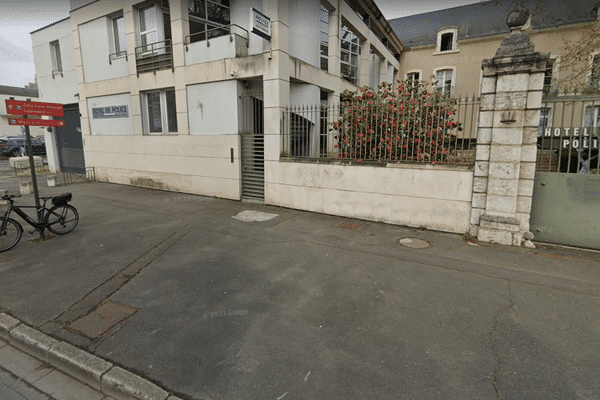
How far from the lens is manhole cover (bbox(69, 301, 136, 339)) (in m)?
3.75

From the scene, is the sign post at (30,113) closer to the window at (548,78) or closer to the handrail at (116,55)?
the handrail at (116,55)

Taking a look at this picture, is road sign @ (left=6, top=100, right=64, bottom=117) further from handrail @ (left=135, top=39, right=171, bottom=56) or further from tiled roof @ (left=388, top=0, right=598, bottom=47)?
tiled roof @ (left=388, top=0, right=598, bottom=47)

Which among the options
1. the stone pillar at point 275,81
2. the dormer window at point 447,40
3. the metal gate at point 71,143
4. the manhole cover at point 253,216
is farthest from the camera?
the dormer window at point 447,40

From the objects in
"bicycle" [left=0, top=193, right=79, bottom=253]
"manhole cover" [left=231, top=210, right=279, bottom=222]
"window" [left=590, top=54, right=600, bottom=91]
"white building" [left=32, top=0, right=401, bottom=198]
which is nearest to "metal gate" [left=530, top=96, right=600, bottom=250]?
"window" [left=590, top=54, right=600, bottom=91]

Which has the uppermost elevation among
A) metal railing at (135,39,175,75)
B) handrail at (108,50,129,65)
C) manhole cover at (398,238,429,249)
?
handrail at (108,50,129,65)

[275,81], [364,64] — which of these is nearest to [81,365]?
[275,81]

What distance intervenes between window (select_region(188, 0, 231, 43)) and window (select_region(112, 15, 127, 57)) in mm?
3589

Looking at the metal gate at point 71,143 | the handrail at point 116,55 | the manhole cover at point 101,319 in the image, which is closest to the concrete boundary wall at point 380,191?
the manhole cover at point 101,319

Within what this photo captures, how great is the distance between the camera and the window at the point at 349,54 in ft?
46.7

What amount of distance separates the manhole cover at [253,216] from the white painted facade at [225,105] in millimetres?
869

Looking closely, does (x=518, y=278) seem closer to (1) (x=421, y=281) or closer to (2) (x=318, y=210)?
(1) (x=421, y=281)

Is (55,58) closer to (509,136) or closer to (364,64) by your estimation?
(364,64)

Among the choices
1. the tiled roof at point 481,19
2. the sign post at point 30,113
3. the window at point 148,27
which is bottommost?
the sign post at point 30,113

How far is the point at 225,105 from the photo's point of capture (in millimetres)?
10422
